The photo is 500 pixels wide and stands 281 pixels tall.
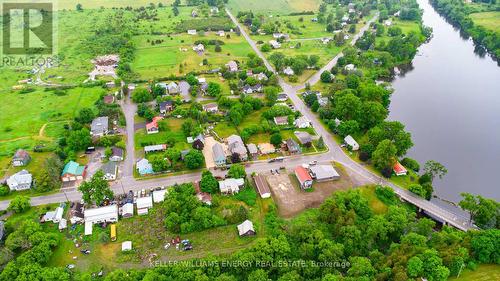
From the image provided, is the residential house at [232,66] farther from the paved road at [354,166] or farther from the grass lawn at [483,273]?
the grass lawn at [483,273]

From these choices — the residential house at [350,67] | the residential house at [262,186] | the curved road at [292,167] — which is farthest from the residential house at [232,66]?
the residential house at [262,186]

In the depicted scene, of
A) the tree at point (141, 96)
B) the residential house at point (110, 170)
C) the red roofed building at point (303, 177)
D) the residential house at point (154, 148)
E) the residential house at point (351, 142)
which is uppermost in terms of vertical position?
the residential house at point (351, 142)

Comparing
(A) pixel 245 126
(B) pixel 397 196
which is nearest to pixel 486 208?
(B) pixel 397 196

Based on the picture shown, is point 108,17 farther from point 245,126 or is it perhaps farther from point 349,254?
point 349,254

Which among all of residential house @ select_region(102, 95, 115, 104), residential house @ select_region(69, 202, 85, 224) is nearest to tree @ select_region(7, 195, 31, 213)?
residential house @ select_region(69, 202, 85, 224)

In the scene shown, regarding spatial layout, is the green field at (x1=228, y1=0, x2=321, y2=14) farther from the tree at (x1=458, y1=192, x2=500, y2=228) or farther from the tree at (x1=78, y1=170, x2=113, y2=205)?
the tree at (x1=458, y1=192, x2=500, y2=228)
